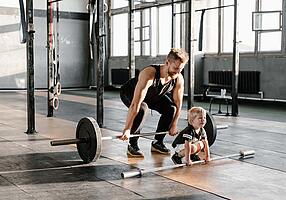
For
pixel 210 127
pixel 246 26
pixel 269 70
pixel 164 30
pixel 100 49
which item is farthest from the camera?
pixel 164 30

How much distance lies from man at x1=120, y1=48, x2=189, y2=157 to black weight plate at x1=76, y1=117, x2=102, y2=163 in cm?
25

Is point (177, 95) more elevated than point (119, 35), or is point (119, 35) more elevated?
point (119, 35)

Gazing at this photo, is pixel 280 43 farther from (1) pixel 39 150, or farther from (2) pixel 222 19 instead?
(1) pixel 39 150

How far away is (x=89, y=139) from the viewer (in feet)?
12.4

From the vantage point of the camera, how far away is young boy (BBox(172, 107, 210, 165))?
365 centimetres

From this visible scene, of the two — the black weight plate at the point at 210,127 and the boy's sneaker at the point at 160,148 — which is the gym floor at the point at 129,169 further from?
the black weight plate at the point at 210,127

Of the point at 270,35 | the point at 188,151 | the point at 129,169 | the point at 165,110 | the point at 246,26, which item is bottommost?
the point at 129,169

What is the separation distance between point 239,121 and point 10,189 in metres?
4.46

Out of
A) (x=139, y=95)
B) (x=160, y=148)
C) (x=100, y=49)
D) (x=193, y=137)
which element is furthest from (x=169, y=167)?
(x=100, y=49)

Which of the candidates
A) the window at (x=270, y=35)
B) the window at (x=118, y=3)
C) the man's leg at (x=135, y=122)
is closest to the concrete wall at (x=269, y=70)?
the window at (x=270, y=35)

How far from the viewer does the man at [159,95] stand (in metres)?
3.54

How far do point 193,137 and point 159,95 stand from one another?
0.52 m

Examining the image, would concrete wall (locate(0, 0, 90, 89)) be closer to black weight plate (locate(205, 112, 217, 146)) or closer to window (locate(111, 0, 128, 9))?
window (locate(111, 0, 128, 9))

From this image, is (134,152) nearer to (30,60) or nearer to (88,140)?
(88,140)
